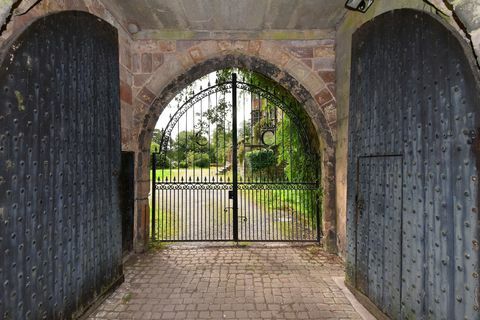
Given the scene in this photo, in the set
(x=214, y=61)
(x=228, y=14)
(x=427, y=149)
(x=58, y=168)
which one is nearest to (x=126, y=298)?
(x=58, y=168)

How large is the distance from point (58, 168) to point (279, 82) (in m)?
3.28

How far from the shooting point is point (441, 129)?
1.77 metres

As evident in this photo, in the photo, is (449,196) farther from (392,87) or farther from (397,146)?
(392,87)

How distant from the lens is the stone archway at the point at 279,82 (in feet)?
14.1

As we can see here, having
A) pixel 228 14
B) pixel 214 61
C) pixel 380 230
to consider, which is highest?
pixel 228 14

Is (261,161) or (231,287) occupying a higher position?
(261,161)

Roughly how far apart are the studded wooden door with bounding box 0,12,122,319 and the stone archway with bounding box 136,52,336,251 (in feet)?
4.29

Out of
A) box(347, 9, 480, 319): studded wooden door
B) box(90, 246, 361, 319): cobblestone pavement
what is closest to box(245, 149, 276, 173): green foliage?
box(90, 246, 361, 319): cobblestone pavement

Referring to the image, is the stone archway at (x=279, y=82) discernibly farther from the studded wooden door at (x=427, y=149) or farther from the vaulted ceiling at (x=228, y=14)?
the studded wooden door at (x=427, y=149)

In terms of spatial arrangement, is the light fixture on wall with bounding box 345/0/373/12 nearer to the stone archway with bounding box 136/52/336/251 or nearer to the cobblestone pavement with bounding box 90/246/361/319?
the stone archway with bounding box 136/52/336/251

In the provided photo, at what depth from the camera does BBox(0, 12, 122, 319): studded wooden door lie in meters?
1.76

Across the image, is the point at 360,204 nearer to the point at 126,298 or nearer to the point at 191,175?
the point at 126,298

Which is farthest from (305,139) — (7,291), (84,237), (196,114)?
(7,291)

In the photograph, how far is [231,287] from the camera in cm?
312
